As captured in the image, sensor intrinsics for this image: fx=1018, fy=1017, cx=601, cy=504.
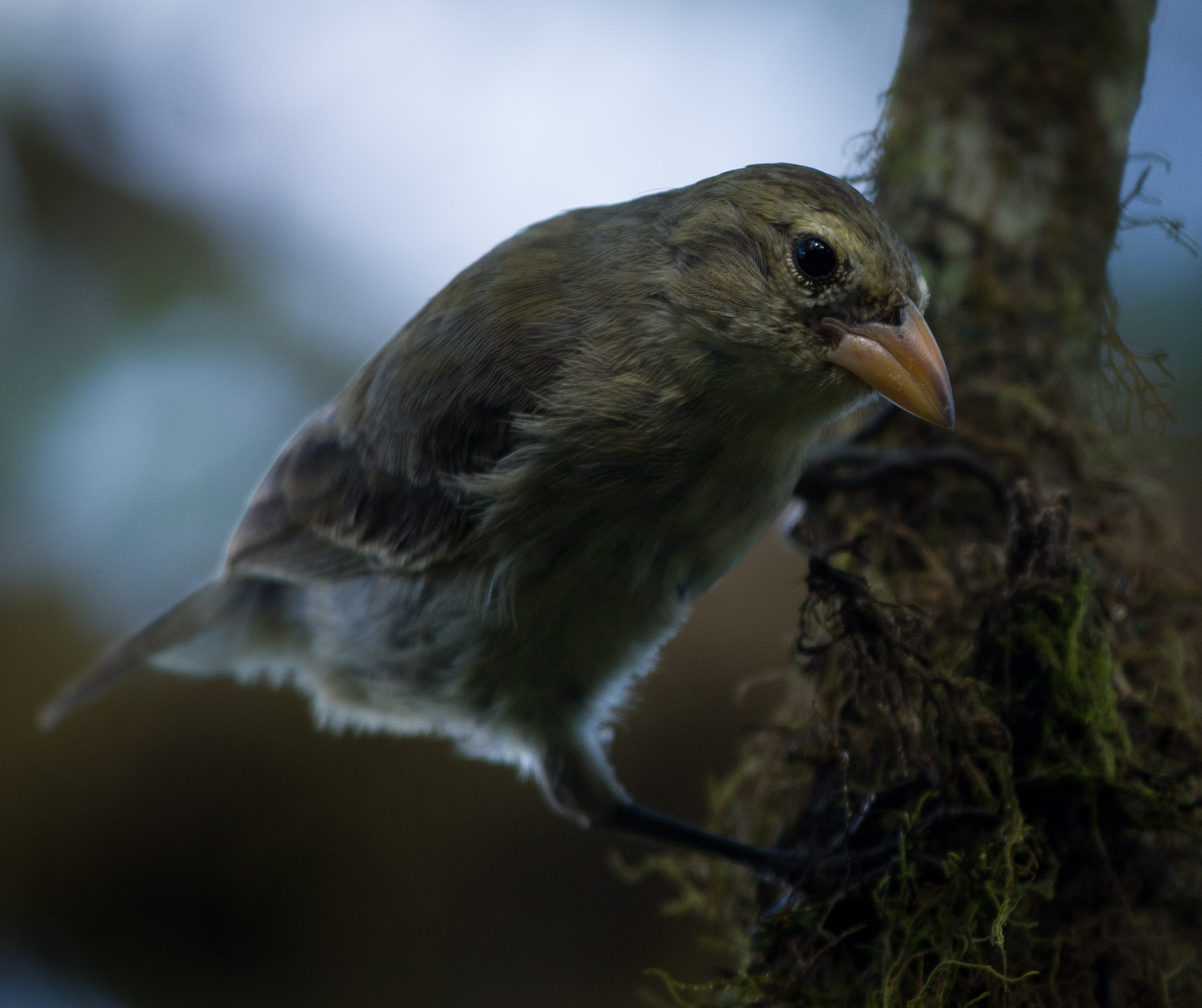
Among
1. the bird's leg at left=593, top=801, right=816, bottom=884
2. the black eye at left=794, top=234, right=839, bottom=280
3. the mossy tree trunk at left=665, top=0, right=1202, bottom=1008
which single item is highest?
the black eye at left=794, top=234, right=839, bottom=280

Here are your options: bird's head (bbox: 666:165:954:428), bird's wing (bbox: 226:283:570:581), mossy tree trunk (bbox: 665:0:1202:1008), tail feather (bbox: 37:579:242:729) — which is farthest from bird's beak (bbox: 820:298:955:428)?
tail feather (bbox: 37:579:242:729)

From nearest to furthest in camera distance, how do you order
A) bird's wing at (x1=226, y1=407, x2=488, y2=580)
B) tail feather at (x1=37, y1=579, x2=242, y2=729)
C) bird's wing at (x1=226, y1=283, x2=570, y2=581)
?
bird's wing at (x1=226, y1=283, x2=570, y2=581) → bird's wing at (x1=226, y1=407, x2=488, y2=580) → tail feather at (x1=37, y1=579, x2=242, y2=729)

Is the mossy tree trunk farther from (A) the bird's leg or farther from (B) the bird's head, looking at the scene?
(B) the bird's head

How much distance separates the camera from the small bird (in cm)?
199

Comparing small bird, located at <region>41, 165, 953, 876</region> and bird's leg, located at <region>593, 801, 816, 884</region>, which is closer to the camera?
small bird, located at <region>41, 165, 953, 876</region>

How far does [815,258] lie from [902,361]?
27 centimetres

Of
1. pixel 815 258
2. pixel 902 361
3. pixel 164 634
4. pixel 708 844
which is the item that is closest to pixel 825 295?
pixel 815 258

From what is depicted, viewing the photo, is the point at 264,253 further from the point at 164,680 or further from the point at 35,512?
the point at 164,680

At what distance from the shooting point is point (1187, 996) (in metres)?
1.91

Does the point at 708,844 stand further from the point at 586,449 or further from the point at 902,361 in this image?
the point at 902,361

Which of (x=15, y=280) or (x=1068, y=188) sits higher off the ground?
(x=15, y=280)

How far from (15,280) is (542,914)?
4.31 m

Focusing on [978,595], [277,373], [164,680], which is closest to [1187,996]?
[978,595]

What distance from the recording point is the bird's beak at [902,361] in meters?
1.88
